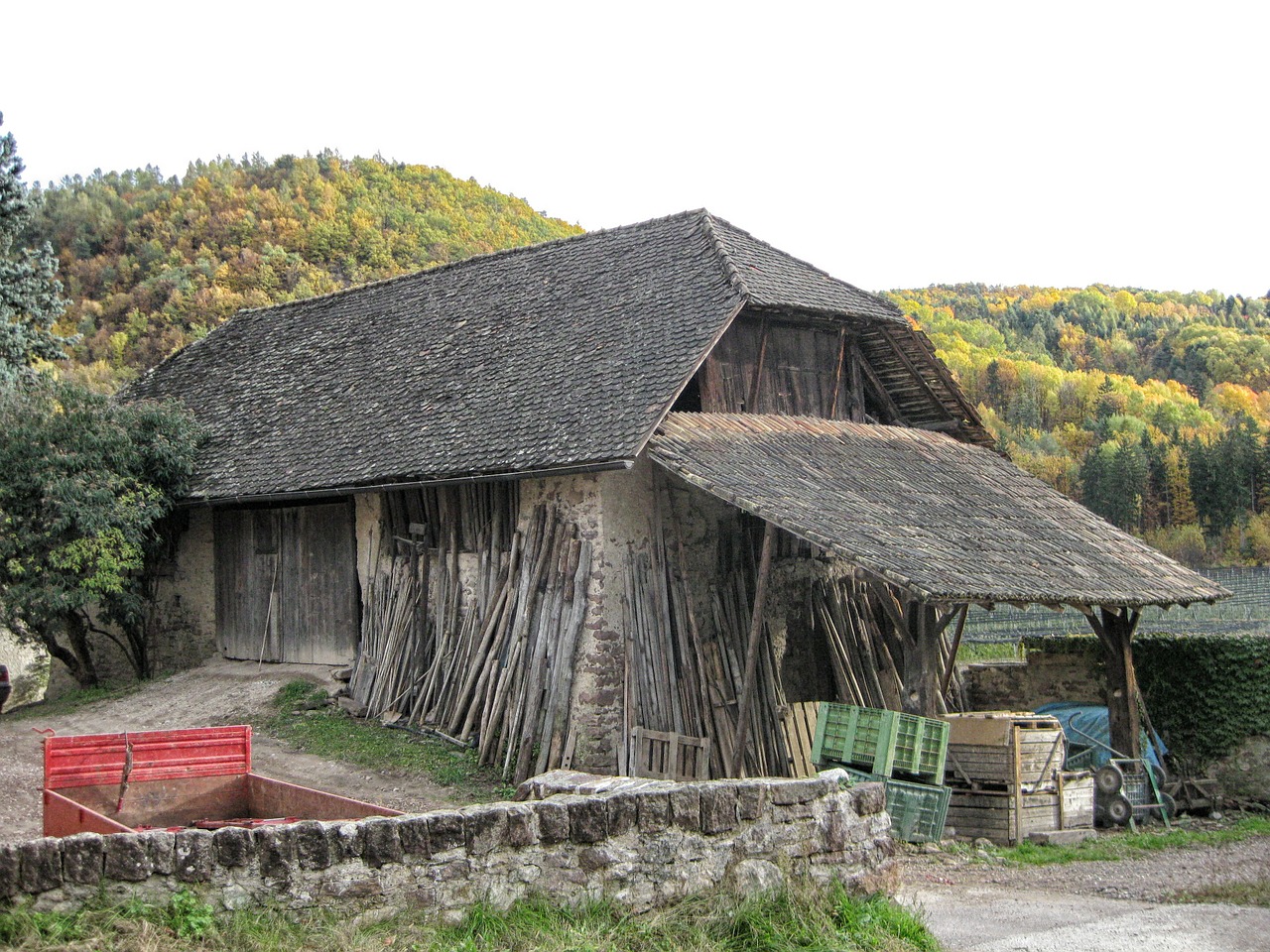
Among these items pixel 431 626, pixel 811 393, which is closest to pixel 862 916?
pixel 431 626

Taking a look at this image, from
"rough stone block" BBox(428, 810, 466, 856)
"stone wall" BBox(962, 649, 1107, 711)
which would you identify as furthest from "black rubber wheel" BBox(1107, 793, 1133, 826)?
"rough stone block" BBox(428, 810, 466, 856)

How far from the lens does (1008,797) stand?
12.6m

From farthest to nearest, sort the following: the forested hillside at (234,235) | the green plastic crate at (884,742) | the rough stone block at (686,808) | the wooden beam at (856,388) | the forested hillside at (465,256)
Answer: the forested hillside at (465,256) → the forested hillside at (234,235) → the wooden beam at (856,388) → the green plastic crate at (884,742) → the rough stone block at (686,808)

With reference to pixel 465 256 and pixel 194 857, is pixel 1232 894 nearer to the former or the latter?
pixel 194 857

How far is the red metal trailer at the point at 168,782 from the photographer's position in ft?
29.4

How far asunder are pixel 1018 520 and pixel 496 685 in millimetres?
6687

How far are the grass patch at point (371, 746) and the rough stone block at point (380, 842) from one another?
671 cm

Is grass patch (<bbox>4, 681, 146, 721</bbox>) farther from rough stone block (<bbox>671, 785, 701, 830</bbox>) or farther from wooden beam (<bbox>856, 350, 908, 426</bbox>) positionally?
rough stone block (<bbox>671, 785, 701, 830</bbox>)

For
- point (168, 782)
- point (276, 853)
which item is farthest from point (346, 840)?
point (168, 782)

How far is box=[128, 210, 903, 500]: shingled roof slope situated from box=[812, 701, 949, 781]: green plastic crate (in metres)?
3.48

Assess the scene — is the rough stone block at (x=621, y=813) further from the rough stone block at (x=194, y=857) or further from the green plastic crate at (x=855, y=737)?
the green plastic crate at (x=855, y=737)

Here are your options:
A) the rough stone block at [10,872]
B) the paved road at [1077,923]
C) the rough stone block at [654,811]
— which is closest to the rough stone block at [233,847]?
the rough stone block at [10,872]

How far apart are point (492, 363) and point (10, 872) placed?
38.6 feet

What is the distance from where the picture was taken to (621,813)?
6867 millimetres
